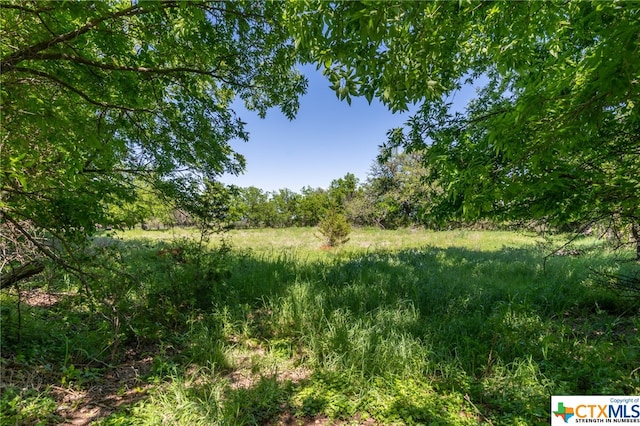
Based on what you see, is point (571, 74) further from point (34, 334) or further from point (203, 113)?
point (34, 334)

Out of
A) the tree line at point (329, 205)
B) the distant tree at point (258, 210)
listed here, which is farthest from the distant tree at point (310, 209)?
the distant tree at point (258, 210)

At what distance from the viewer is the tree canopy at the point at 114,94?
7.05 feet

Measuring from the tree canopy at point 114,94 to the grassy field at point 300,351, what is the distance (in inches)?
36.4

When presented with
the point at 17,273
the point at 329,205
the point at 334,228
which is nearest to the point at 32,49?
the point at 17,273

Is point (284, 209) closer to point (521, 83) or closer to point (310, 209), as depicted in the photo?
point (310, 209)

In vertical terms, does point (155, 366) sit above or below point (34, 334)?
below

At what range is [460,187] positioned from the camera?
2750 mm

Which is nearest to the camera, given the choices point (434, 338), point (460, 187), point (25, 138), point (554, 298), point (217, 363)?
point (25, 138)

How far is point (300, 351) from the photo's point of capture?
3291 mm

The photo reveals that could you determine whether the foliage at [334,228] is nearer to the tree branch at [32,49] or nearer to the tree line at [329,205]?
the tree line at [329,205]

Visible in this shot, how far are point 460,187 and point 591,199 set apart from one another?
1396mm

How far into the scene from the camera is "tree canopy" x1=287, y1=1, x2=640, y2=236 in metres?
1.51

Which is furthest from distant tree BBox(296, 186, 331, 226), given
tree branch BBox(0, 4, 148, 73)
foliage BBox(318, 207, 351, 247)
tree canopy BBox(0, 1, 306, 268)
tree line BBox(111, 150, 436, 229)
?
tree branch BBox(0, 4, 148, 73)

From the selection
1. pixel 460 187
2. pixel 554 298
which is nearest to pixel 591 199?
pixel 460 187
